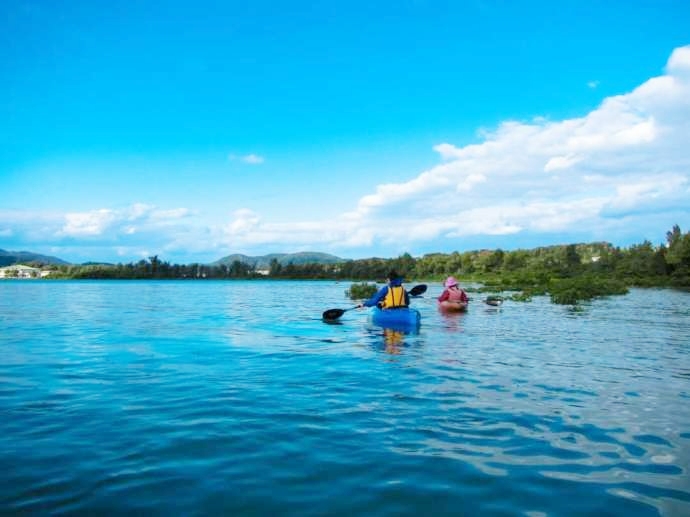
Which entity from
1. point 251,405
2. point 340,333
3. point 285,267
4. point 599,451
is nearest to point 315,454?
point 251,405

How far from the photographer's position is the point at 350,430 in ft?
25.1

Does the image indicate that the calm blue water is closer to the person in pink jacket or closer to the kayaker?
the person in pink jacket

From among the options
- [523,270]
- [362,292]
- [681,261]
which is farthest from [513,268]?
[362,292]

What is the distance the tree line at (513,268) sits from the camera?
221 feet

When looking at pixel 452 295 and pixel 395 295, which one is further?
pixel 452 295

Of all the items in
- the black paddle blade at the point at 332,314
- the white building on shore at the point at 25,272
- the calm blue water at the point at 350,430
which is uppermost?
the white building on shore at the point at 25,272

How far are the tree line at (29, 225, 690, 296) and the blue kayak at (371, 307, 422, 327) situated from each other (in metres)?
29.3

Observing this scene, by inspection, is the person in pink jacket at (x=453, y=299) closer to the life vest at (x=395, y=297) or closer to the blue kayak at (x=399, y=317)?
the life vest at (x=395, y=297)

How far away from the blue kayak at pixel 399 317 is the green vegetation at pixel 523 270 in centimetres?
1969

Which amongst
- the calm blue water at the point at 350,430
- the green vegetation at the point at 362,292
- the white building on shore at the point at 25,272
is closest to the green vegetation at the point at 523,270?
the green vegetation at the point at 362,292

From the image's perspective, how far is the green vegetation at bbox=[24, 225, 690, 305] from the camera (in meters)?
49.2

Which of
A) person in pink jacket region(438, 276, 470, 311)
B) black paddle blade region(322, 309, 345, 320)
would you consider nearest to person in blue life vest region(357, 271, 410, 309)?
black paddle blade region(322, 309, 345, 320)

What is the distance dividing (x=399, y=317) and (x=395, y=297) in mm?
A: 905

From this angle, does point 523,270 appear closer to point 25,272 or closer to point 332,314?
point 332,314
